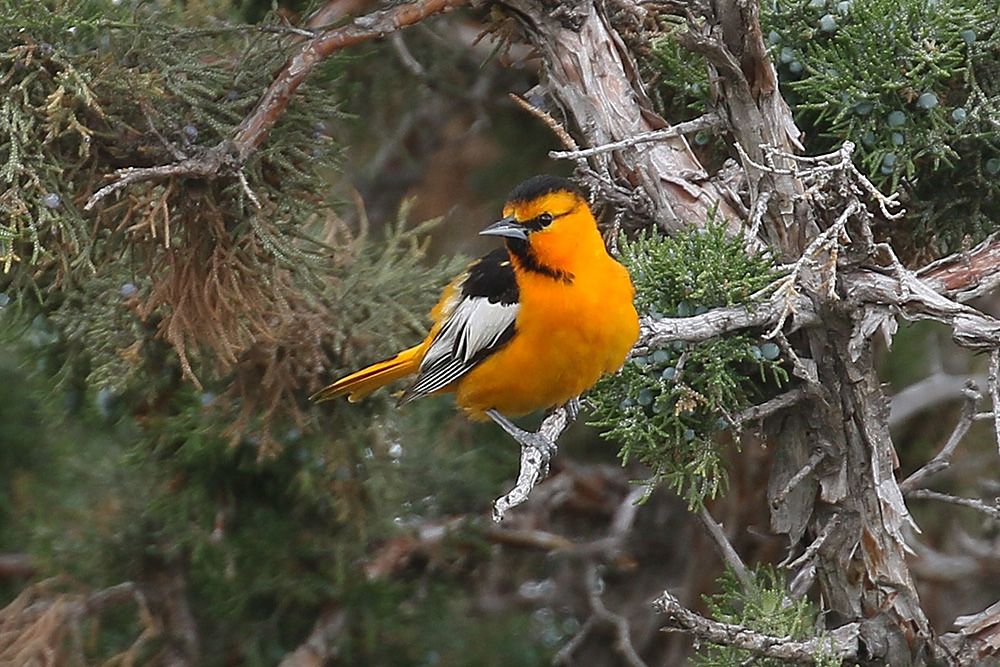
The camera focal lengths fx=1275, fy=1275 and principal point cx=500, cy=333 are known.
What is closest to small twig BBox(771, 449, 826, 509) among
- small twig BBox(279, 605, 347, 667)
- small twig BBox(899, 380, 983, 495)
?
small twig BBox(899, 380, 983, 495)

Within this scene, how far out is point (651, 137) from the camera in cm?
251

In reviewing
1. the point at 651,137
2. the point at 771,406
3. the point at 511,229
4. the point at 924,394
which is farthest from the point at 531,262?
the point at 924,394

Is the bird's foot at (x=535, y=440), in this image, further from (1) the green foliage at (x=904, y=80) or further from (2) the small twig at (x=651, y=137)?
(1) the green foliage at (x=904, y=80)

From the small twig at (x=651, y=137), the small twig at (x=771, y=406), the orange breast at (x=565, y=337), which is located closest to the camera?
the small twig at (x=651, y=137)

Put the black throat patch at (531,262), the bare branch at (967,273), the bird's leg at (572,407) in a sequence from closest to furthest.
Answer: the bare branch at (967,273) → the black throat patch at (531,262) → the bird's leg at (572,407)

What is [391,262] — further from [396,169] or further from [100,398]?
[396,169]

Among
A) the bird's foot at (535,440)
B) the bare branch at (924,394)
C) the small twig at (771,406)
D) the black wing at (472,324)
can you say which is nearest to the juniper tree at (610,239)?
the small twig at (771,406)

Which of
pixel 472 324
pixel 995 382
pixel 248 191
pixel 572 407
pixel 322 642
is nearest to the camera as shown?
pixel 995 382

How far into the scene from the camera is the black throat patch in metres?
2.87

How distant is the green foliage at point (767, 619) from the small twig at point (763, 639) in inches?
0.8

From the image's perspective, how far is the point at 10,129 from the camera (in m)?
2.57

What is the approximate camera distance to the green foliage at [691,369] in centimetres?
262

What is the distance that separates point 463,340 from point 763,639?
0.99 metres

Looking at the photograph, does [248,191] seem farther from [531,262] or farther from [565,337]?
[565,337]
